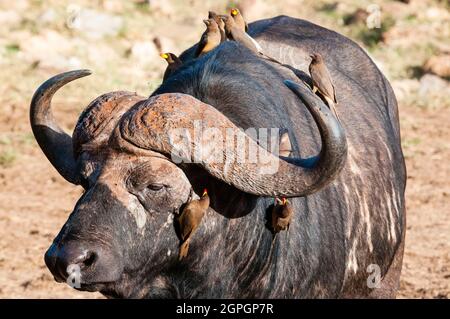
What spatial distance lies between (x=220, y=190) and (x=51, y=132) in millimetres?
1114

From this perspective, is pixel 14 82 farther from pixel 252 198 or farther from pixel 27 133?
pixel 252 198

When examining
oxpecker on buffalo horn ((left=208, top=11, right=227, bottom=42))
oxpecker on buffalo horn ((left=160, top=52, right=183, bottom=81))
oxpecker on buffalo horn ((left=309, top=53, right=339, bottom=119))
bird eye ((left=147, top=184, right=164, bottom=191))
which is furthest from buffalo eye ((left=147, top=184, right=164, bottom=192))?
oxpecker on buffalo horn ((left=208, top=11, right=227, bottom=42))

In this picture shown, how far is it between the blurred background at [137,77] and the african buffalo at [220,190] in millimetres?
2580

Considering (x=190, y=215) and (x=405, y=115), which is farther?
(x=405, y=115)

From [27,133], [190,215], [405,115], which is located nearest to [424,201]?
[405,115]

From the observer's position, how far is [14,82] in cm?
1390

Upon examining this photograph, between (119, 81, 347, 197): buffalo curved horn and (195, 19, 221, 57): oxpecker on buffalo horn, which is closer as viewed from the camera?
(119, 81, 347, 197): buffalo curved horn

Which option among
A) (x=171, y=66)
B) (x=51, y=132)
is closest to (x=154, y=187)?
(x=51, y=132)

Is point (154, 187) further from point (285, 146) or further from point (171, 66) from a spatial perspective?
point (171, 66)

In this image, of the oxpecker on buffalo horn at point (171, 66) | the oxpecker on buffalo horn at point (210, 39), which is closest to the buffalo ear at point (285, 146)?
the oxpecker on buffalo horn at point (171, 66)

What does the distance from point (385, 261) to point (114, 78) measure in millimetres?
8208

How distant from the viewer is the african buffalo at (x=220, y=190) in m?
4.59

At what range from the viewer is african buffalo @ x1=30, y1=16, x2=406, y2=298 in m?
4.59

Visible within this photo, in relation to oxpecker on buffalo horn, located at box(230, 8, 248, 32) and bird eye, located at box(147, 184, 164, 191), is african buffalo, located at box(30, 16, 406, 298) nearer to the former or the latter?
bird eye, located at box(147, 184, 164, 191)
